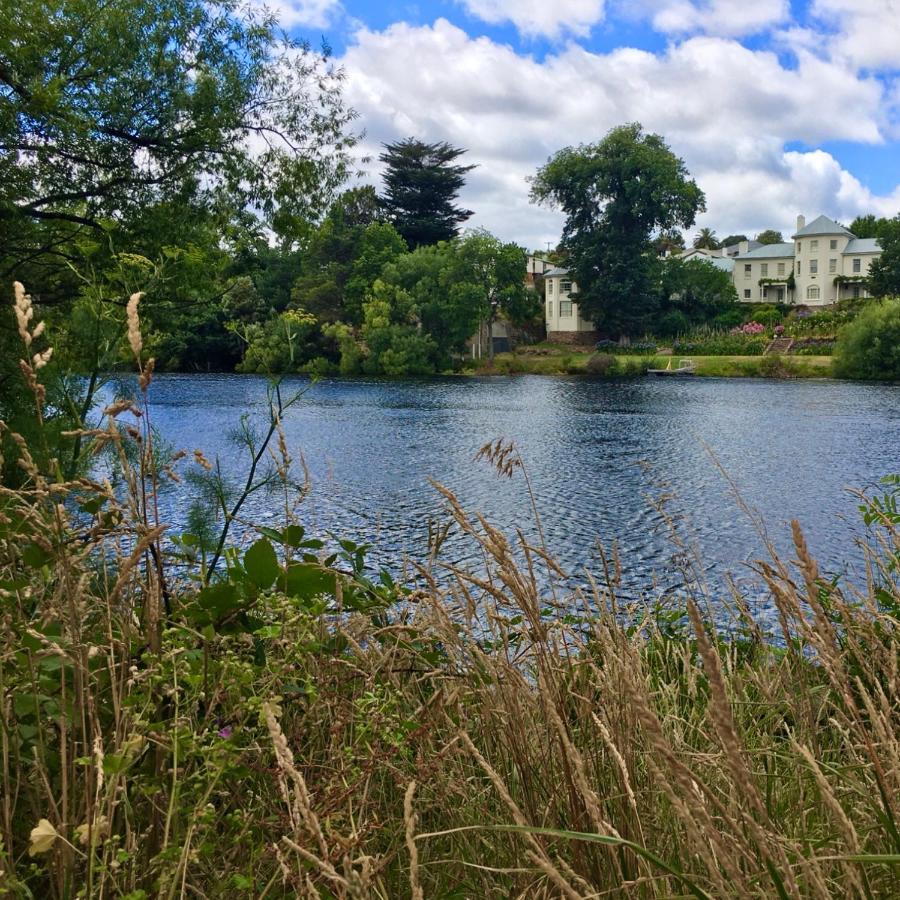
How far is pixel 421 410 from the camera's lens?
32.0 metres

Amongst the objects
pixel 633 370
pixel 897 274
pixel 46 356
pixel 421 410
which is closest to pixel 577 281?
pixel 633 370

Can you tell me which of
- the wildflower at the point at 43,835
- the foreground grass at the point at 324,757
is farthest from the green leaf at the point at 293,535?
the wildflower at the point at 43,835

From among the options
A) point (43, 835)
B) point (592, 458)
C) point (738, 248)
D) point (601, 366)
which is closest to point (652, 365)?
point (601, 366)

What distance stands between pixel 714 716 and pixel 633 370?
53.7 metres

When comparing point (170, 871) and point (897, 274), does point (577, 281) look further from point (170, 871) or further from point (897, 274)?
point (170, 871)

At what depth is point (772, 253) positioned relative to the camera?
76938mm

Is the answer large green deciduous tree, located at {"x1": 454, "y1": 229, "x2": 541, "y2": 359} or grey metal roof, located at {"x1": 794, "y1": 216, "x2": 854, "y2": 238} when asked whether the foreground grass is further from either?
grey metal roof, located at {"x1": 794, "y1": 216, "x2": 854, "y2": 238}

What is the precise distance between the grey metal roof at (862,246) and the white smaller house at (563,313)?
2351 centimetres

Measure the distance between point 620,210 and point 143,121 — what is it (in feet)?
186

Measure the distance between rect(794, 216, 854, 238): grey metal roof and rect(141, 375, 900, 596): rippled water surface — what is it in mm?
37040

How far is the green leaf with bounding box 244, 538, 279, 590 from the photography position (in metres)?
1.86

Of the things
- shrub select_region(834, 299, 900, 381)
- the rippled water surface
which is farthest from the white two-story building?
the rippled water surface

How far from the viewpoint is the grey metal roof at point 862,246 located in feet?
232

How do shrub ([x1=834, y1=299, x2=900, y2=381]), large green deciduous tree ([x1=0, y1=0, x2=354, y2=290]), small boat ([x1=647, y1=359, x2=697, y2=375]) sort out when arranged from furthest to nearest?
small boat ([x1=647, y1=359, x2=697, y2=375]) → shrub ([x1=834, y1=299, x2=900, y2=381]) → large green deciduous tree ([x1=0, y1=0, x2=354, y2=290])
